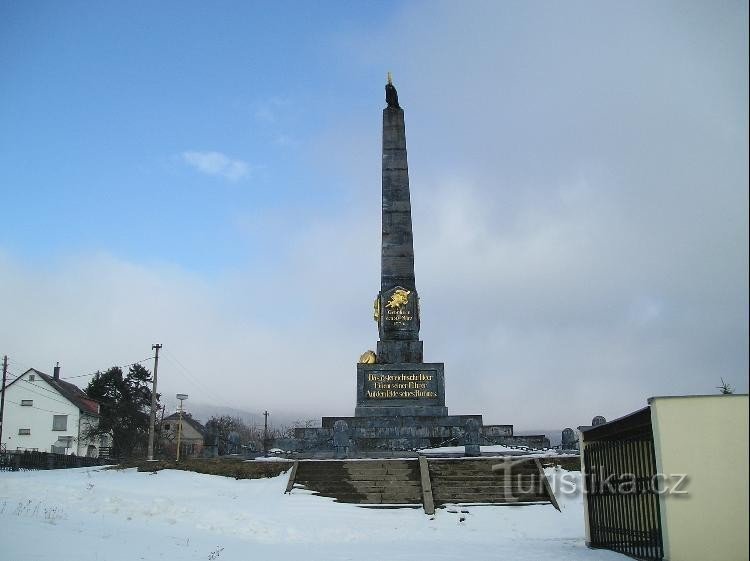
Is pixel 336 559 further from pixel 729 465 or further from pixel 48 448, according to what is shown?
pixel 48 448

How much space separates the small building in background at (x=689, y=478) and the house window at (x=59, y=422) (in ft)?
155

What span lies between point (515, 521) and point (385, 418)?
11.1m

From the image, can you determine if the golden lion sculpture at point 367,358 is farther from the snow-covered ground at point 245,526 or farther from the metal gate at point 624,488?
the metal gate at point 624,488

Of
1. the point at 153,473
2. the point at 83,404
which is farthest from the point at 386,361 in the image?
the point at 83,404

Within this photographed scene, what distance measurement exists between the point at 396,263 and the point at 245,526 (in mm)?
17201

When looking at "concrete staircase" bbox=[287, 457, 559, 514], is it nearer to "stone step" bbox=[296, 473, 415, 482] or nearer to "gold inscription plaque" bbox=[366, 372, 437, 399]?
"stone step" bbox=[296, 473, 415, 482]

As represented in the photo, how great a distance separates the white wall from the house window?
159 feet

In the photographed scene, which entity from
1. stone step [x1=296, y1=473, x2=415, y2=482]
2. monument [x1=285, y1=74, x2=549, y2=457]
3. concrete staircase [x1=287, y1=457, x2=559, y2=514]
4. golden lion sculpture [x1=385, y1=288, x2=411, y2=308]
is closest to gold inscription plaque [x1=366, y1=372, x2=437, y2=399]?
monument [x1=285, y1=74, x2=549, y2=457]

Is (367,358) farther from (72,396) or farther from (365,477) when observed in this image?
(72,396)

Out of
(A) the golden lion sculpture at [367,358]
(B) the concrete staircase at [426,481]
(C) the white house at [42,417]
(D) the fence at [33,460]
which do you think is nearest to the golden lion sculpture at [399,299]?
(A) the golden lion sculpture at [367,358]

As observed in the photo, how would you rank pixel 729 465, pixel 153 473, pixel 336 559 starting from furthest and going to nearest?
1. pixel 153 473
2. pixel 336 559
3. pixel 729 465

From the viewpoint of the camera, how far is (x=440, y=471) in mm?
18047

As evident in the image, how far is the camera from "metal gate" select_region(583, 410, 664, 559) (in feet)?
30.7

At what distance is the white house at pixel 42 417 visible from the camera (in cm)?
4794
